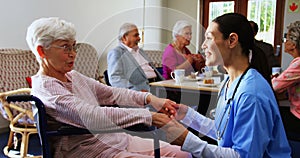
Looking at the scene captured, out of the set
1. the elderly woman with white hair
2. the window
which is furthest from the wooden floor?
the window

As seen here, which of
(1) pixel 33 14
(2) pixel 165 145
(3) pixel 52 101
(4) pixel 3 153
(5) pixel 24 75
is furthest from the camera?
(1) pixel 33 14

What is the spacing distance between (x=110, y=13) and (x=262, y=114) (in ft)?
12.8

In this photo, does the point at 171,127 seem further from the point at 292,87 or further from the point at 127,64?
the point at 127,64

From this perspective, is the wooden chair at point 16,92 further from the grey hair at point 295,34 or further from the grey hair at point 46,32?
→ the grey hair at point 295,34

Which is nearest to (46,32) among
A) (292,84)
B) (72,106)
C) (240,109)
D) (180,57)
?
(72,106)

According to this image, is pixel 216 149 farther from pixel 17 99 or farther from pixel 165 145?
Result: pixel 17 99

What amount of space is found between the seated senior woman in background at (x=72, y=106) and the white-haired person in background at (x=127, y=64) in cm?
100

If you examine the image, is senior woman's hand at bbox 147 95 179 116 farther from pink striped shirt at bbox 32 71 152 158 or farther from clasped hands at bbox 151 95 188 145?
Result: pink striped shirt at bbox 32 71 152 158

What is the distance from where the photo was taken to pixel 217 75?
2.80 meters

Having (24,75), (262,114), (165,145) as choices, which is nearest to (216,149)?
(262,114)

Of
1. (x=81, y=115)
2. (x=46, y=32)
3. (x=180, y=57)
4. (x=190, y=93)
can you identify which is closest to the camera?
(x=81, y=115)

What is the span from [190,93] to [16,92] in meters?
1.48

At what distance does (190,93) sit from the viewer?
7.82ft

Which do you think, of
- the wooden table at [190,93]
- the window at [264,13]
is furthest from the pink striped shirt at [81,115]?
the window at [264,13]
